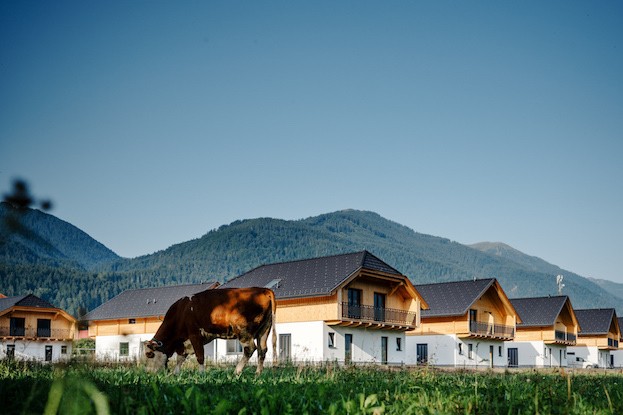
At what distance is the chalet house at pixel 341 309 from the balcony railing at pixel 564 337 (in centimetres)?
2186

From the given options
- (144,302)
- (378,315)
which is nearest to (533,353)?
(378,315)

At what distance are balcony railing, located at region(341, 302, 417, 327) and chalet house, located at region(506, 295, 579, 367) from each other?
60.5 feet

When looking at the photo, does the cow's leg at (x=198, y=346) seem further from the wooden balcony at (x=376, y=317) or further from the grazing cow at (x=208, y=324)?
the wooden balcony at (x=376, y=317)

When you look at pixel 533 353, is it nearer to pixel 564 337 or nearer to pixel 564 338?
pixel 564 338

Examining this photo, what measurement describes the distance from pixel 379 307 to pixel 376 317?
1.27 meters

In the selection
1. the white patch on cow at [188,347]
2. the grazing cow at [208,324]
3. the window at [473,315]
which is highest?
the grazing cow at [208,324]

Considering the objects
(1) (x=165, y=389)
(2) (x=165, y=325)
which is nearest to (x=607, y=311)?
(2) (x=165, y=325)

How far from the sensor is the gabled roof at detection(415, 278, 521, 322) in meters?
48.9

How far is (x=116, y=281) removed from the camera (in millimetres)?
154625

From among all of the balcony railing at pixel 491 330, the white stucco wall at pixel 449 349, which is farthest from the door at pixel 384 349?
the balcony railing at pixel 491 330

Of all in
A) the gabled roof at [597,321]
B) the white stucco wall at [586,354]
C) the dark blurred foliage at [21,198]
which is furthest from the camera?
the white stucco wall at [586,354]

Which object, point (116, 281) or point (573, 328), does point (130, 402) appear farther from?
point (116, 281)

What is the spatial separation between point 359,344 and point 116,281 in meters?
123

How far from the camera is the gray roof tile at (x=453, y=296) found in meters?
48.9
